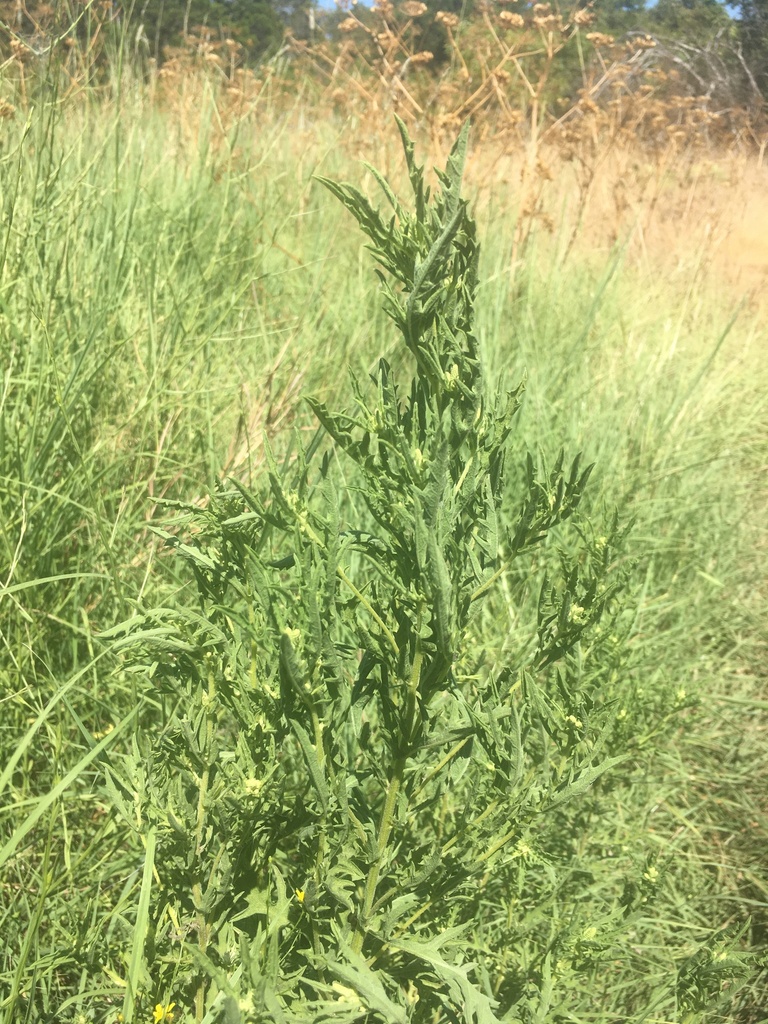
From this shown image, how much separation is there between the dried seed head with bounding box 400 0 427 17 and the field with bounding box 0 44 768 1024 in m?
0.37

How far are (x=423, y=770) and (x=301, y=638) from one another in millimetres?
219

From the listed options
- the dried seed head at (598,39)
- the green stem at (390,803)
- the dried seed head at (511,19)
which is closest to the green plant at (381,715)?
the green stem at (390,803)

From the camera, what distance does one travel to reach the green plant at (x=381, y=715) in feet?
2.36

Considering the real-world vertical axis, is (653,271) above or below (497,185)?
below

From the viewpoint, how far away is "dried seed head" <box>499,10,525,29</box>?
2.74 meters

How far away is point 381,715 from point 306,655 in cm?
12

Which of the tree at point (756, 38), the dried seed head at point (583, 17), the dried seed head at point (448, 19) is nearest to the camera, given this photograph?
the dried seed head at point (583, 17)

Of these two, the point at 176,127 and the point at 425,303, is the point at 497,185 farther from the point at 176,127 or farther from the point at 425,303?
the point at 425,303

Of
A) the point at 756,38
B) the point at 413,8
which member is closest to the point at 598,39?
the point at 413,8

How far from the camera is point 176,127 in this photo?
348 cm

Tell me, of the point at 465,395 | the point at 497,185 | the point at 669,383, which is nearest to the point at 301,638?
the point at 465,395

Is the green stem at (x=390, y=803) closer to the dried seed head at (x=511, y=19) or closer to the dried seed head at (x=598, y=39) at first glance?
the dried seed head at (x=511, y=19)

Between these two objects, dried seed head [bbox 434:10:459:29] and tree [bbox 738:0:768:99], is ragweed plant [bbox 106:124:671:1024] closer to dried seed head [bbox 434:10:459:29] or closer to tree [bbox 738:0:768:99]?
dried seed head [bbox 434:10:459:29]

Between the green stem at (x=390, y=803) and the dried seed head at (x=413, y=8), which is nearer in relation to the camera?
the green stem at (x=390, y=803)
